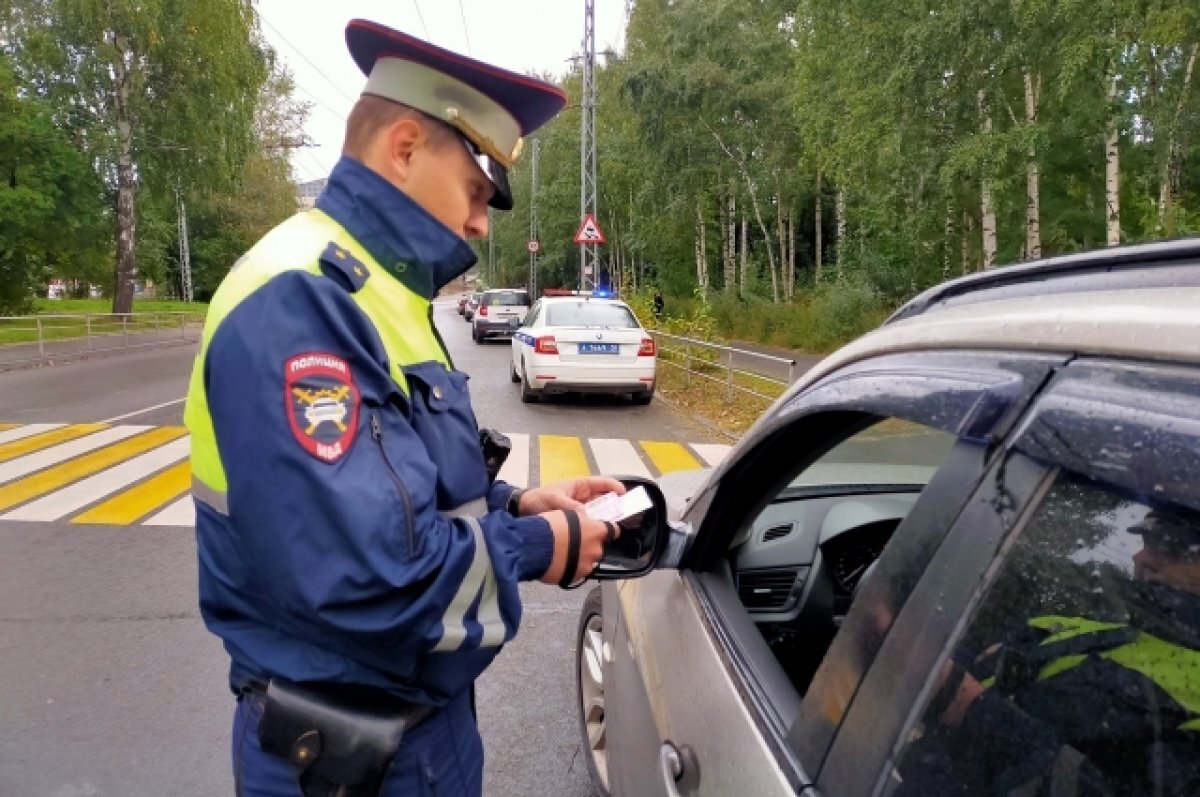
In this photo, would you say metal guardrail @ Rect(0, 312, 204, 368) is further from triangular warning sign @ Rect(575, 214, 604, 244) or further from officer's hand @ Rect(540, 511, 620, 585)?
officer's hand @ Rect(540, 511, 620, 585)

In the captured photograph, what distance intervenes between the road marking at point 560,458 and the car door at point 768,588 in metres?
5.35

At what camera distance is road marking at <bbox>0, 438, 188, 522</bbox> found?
6.43 m

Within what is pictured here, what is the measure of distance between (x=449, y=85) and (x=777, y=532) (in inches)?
59.7

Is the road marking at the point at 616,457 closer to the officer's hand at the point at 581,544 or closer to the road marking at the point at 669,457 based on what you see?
the road marking at the point at 669,457

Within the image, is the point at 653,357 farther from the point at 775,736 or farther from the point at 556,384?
the point at 775,736

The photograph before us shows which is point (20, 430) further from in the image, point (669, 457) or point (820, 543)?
point (820, 543)

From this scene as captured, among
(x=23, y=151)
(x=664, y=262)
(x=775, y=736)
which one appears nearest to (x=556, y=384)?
(x=775, y=736)

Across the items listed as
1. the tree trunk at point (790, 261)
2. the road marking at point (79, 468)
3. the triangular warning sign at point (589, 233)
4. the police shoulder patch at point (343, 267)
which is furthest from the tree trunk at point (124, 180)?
the police shoulder patch at point (343, 267)

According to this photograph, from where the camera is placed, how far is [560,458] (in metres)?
8.98

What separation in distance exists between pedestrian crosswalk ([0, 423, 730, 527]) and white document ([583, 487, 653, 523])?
17.6 ft

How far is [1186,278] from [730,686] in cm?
103

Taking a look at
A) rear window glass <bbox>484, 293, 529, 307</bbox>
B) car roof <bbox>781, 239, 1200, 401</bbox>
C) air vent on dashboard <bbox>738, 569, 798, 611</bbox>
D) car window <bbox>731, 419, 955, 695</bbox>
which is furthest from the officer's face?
rear window glass <bbox>484, 293, 529, 307</bbox>

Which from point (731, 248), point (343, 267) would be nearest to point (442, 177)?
point (343, 267)

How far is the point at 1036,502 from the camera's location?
95 centimetres
